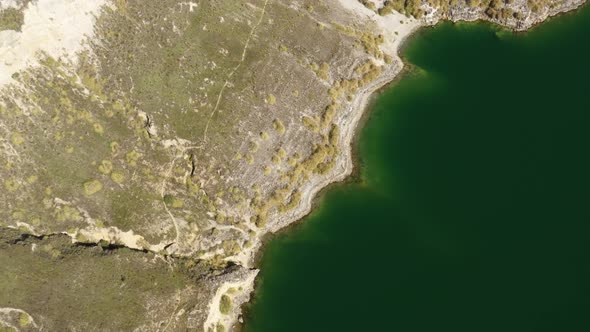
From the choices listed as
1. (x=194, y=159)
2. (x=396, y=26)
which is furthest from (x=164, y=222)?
(x=396, y=26)

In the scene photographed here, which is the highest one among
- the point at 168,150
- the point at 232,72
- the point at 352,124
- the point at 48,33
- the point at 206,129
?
the point at 232,72

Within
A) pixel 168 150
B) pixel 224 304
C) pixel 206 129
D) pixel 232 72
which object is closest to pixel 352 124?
pixel 232 72

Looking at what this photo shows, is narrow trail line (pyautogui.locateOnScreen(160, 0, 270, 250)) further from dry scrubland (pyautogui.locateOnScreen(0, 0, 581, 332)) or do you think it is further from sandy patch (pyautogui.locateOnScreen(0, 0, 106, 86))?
sandy patch (pyautogui.locateOnScreen(0, 0, 106, 86))

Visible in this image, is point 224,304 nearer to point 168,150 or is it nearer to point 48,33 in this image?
point 168,150


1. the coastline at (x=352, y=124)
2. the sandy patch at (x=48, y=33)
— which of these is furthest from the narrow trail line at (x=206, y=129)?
the sandy patch at (x=48, y=33)

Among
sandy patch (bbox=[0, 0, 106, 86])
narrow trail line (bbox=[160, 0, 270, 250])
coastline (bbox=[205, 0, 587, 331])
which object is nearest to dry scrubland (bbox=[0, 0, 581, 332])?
narrow trail line (bbox=[160, 0, 270, 250])

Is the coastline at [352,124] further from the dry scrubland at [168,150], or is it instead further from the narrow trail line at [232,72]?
the narrow trail line at [232,72]
